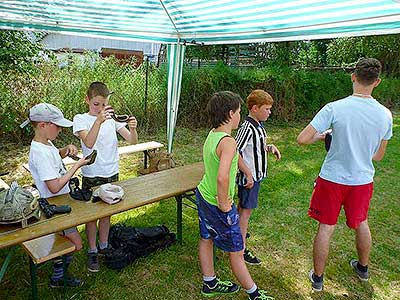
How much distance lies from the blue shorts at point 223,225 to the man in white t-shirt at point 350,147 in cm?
71

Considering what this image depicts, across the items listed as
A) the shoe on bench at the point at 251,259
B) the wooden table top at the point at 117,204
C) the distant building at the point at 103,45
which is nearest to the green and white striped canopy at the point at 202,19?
the wooden table top at the point at 117,204

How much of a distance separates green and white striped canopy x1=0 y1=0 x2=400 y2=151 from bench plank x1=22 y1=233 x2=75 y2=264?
229 cm

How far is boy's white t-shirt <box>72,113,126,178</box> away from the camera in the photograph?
2803mm

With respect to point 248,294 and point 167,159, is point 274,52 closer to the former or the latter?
point 167,159

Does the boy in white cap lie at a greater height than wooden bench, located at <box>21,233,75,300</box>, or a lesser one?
greater

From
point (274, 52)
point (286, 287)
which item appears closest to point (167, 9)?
point (286, 287)

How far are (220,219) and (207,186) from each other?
0.24 metres

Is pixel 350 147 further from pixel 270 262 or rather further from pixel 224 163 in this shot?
pixel 270 262

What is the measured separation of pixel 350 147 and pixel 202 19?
2.48m

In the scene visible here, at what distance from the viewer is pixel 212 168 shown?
2303 mm

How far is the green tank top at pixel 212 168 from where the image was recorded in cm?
224

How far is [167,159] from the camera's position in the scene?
5.24 meters

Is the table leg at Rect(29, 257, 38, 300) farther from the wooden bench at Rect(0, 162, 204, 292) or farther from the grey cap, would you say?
the grey cap

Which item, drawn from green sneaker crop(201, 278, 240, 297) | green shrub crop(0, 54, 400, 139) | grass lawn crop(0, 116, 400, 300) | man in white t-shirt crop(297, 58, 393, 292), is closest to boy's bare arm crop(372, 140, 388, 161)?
man in white t-shirt crop(297, 58, 393, 292)
